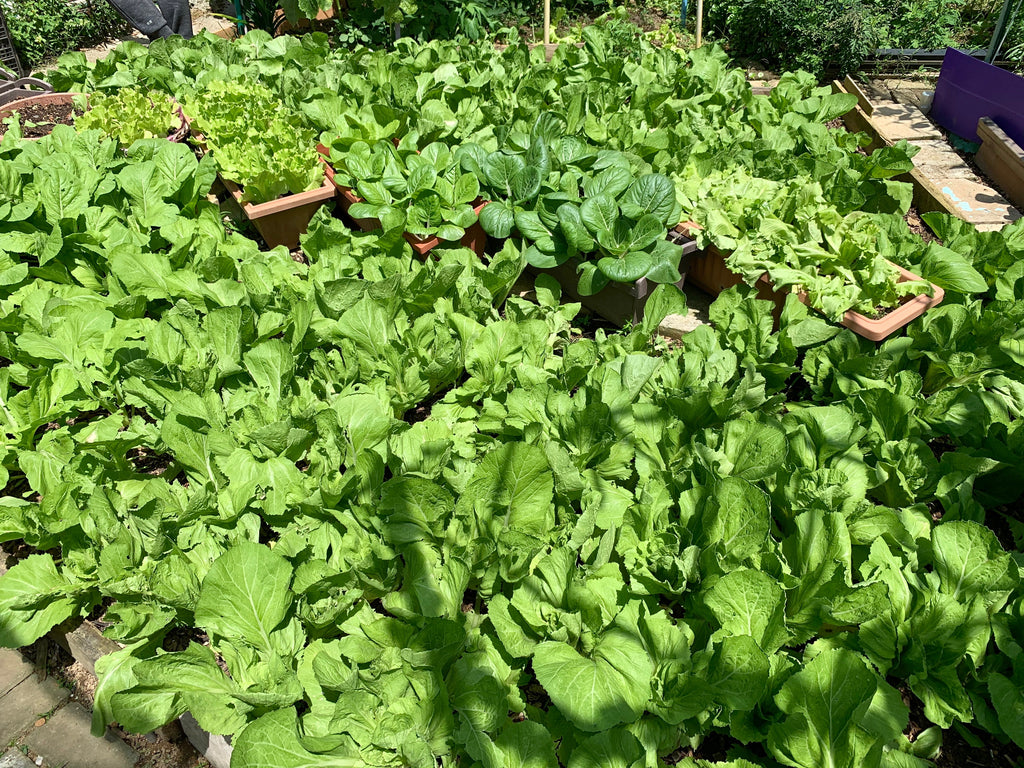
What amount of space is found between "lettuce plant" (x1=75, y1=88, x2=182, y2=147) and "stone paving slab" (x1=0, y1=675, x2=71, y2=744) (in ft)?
11.0

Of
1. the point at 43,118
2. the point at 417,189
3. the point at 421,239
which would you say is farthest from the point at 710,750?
the point at 43,118

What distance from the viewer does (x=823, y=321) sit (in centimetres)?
308

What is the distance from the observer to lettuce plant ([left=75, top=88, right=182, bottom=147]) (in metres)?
4.61

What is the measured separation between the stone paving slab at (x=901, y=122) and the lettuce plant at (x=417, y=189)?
3.81 m

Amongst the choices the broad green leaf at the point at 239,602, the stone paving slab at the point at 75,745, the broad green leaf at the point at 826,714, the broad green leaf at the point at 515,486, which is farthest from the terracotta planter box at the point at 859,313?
the stone paving slab at the point at 75,745

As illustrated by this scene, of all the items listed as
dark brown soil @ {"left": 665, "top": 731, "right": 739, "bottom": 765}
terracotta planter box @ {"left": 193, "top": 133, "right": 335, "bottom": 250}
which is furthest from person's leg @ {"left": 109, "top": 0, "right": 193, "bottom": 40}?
dark brown soil @ {"left": 665, "top": 731, "right": 739, "bottom": 765}

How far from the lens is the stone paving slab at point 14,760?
7.50 feet

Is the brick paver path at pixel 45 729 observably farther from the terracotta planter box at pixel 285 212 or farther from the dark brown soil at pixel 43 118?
the dark brown soil at pixel 43 118

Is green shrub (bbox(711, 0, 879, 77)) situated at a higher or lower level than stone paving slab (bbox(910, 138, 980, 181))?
higher

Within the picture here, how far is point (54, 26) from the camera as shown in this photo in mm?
9258

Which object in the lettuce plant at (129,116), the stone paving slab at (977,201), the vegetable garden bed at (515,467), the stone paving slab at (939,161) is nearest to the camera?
the vegetable garden bed at (515,467)

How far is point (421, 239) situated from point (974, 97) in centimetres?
485

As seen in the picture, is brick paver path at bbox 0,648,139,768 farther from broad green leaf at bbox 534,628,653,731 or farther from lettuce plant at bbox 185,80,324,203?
lettuce plant at bbox 185,80,324,203

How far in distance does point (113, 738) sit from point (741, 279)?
3.33 m
